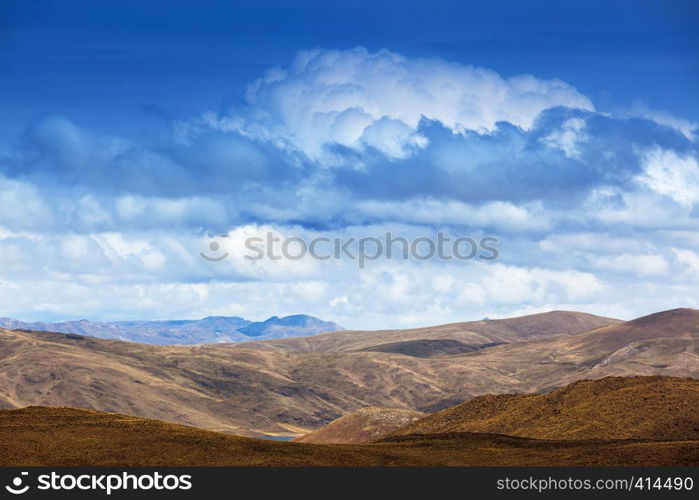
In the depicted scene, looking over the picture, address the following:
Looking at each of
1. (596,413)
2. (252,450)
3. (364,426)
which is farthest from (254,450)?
(364,426)

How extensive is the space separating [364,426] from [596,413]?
5333cm

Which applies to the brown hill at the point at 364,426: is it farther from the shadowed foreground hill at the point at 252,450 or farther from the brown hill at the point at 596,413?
the shadowed foreground hill at the point at 252,450

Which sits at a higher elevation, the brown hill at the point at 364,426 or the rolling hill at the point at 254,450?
the rolling hill at the point at 254,450

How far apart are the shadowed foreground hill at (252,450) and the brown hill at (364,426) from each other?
57.0 metres

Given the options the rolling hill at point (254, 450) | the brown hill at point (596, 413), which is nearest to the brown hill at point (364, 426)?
the brown hill at point (596, 413)

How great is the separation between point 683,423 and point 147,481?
5500 cm

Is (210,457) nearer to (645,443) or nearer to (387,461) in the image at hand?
(387,461)

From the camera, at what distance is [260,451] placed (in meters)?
68.9

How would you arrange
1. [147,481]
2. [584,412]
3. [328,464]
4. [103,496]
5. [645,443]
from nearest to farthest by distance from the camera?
1. [103,496]
2. [147,481]
3. [328,464]
4. [645,443]
5. [584,412]

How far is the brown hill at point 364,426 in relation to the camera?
136 metres

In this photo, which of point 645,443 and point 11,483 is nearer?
point 11,483

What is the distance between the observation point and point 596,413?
9331 cm

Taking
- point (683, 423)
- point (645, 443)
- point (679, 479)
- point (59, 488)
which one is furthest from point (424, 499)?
point (683, 423)

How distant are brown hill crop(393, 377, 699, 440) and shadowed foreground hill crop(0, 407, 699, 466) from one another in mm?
12172
